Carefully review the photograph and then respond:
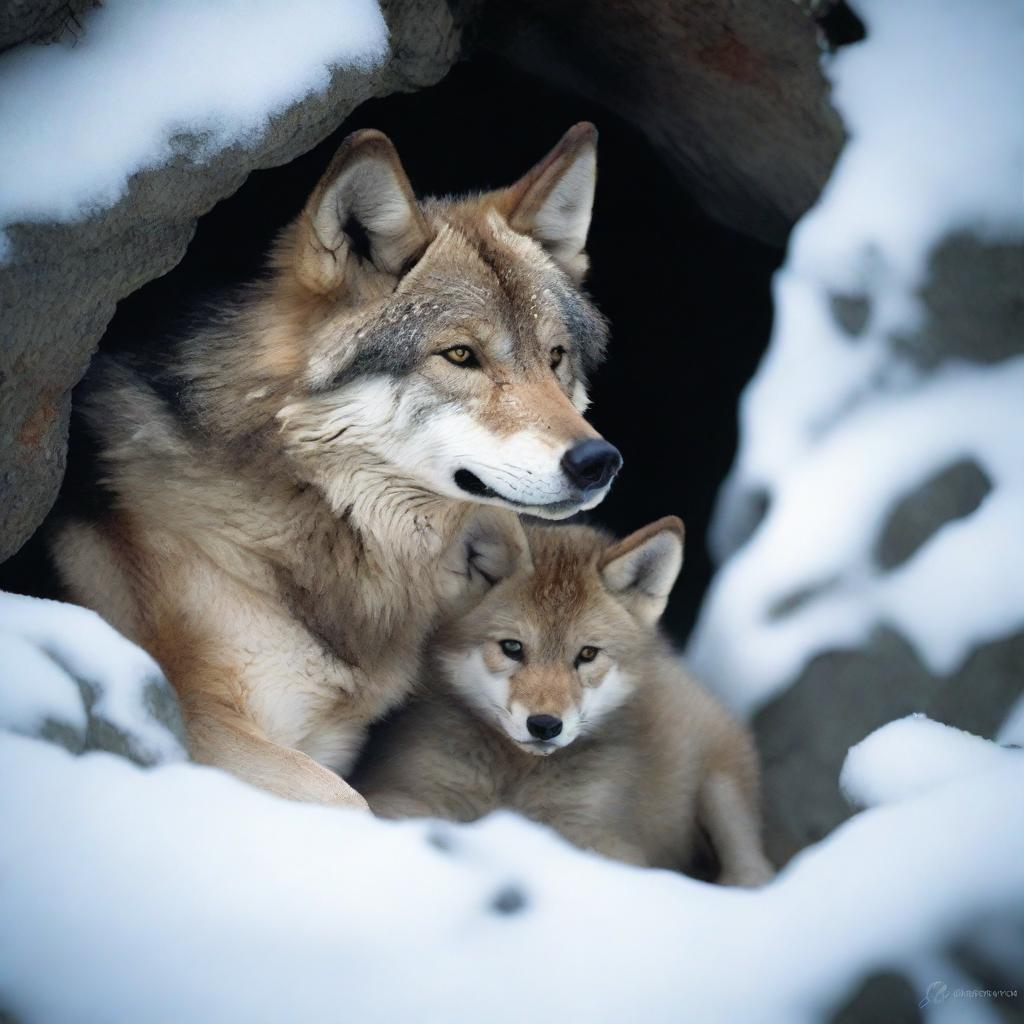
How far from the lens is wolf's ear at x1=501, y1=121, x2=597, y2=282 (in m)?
3.51

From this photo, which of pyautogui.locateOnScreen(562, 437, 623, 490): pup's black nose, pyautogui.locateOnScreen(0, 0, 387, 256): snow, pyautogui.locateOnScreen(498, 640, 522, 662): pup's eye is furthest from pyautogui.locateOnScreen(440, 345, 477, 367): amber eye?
pyautogui.locateOnScreen(498, 640, 522, 662): pup's eye

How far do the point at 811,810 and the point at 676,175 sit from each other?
9.89ft

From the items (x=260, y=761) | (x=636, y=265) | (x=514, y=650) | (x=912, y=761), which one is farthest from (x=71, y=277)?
A: (x=636, y=265)

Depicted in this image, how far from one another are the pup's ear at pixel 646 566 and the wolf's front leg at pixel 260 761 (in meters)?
1.35

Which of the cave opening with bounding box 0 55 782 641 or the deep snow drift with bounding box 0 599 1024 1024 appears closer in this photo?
the deep snow drift with bounding box 0 599 1024 1024

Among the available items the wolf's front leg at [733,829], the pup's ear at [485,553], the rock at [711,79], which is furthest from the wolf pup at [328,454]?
the wolf's front leg at [733,829]

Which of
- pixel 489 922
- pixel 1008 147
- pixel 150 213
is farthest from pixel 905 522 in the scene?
pixel 150 213

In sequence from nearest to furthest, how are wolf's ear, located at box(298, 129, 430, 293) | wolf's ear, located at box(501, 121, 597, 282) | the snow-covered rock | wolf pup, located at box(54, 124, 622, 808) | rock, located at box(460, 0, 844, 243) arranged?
wolf's ear, located at box(298, 129, 430, 293)
wolf pup, located at box(54, 124, 622, 808)
the snow-covered rock
wolf's ear, located at box(501, 121, 597, 282)
rock, located at box(460, 0, 844, 243)

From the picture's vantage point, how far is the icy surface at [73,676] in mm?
2070

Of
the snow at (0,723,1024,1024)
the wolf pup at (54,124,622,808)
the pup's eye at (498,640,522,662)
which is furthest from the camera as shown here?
the pup's eye at (498,640,522,662)

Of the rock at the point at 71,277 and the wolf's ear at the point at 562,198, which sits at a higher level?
the rock at the point at 71,277

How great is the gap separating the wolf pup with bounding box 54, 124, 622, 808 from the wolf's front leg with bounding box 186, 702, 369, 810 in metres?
0.03

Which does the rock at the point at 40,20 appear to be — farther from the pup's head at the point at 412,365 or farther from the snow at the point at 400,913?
the snow at the point at 400,913

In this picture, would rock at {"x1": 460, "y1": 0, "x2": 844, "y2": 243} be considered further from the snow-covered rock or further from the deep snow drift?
the deep snow drift
